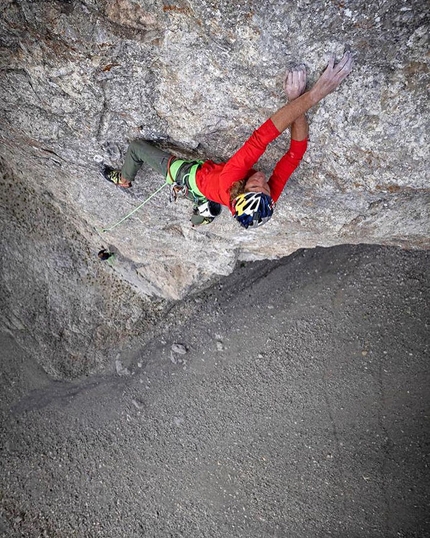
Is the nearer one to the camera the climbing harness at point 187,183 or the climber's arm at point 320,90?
the climber's arm at point 320,90

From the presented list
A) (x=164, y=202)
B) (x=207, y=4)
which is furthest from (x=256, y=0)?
(x=164, y=202)

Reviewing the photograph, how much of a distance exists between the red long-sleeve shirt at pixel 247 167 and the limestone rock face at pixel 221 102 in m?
0.36

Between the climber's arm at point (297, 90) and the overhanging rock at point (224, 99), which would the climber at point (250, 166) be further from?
the overhanging rock at point (224, 99)

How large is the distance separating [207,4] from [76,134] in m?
2.04

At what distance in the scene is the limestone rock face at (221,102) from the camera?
123 inches

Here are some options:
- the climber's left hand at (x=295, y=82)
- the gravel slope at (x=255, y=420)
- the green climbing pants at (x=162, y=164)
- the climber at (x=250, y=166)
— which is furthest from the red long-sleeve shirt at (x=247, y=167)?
the gravel slope at (x=255, y=420)

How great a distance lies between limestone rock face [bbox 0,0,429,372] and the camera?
10.3 feet

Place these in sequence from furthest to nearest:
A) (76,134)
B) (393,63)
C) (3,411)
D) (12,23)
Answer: (3,411)
(76,134)
(12,23)
(393,63)

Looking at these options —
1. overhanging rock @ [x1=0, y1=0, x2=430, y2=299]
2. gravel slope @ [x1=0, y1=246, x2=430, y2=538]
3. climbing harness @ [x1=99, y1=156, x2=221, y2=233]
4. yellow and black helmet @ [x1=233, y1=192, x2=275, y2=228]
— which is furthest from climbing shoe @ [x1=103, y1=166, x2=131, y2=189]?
gravel slope @ [x1=0, y1=246, x2=430, y2=538]

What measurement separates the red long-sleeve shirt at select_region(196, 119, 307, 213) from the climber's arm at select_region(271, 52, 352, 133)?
0.42 ft

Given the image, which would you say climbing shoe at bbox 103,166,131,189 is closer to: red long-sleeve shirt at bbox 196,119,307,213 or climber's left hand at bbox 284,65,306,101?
red long-sleeve shirt at bbox 196,119,307,213

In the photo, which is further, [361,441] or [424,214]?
[361,441]

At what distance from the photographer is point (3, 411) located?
7.20m

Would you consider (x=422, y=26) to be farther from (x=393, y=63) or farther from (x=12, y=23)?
(x=12, y=23)
